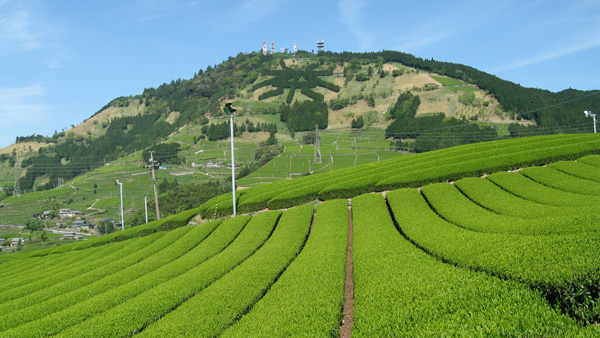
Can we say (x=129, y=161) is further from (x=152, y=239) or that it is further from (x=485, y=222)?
(x=485, y=222)

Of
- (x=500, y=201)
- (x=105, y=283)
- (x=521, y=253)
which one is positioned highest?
(x=521, y=253)

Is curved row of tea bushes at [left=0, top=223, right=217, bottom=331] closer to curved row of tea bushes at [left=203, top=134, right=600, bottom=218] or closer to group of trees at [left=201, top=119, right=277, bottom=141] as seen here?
curved row of tea bushes at [left=203, top=134, right=600, bottom=218]

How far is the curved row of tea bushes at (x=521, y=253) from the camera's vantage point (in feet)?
31.6

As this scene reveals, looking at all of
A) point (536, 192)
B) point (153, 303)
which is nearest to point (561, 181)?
point (536, 192)

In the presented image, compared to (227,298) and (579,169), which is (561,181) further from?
(227,298)

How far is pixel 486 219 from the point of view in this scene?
18312 millimetres

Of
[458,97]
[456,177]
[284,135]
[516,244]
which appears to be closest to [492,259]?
[516,244]

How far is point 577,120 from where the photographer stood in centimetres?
10638

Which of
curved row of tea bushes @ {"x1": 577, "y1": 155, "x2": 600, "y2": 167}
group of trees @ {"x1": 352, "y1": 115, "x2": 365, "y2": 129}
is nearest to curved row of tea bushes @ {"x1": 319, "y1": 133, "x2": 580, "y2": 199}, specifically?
curved row of tea bushes @ {"x1": 577, "y1": 155, "x2": 600, "y2": 167}

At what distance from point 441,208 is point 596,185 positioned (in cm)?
959

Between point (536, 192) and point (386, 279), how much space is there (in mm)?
15454

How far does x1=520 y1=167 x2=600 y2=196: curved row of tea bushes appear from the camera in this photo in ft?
72.1

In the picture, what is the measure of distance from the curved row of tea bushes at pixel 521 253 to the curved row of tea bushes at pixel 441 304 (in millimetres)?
561

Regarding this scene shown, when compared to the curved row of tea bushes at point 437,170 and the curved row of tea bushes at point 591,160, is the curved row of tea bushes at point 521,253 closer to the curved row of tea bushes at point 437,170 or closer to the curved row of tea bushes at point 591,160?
the curved row of tea bushes at point 437,170
